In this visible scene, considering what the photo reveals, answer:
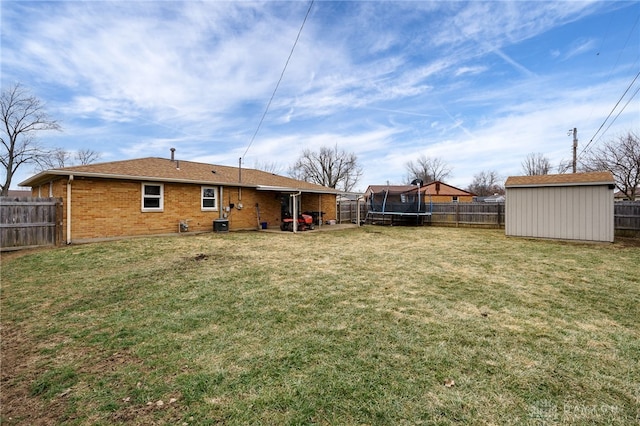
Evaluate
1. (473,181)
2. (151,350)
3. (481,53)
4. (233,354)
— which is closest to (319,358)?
(233,354)

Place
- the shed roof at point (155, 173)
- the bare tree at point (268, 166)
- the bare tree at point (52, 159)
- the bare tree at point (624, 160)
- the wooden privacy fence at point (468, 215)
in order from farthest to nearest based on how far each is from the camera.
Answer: the bare tree at point (268, 166)
the bare tree at point (52, 159)
the wooden privacy fence at point (468, 215)
the bare tree at point (624, 160)
the shed roof at point (155, 173)

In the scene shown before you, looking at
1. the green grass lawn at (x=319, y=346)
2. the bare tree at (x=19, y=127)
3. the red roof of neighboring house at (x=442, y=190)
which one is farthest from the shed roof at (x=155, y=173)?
the red roof of neighboring house at (x=442, y=190)

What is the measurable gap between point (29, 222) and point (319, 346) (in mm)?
10868

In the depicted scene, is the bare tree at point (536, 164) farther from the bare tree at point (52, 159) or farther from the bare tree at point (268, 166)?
the bare tree at point (52, 159)

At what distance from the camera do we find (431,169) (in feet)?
175

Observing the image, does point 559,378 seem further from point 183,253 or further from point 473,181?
point 473,181

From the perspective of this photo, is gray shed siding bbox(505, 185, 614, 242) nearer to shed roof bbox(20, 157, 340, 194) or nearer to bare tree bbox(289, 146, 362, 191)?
shed roof bbox(20, 157, 340, 194)

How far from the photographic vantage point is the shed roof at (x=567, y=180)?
9945mm

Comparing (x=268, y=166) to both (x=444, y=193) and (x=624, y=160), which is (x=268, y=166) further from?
(x=624, y=160)

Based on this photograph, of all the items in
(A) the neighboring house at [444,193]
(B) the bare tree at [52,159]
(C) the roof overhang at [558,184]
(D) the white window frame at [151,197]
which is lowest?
(D) the white window frame at [151,197]

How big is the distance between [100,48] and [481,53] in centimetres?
1354

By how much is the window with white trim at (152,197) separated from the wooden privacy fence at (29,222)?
2503 mm

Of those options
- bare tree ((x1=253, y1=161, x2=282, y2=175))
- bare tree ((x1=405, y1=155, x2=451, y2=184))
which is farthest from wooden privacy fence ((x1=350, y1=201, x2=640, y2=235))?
bare tree ((x1=405, y1=155, x2=451, y2=184))

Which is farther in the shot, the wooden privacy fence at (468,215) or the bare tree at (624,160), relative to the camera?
the wooden privacy fence at (468,215)
